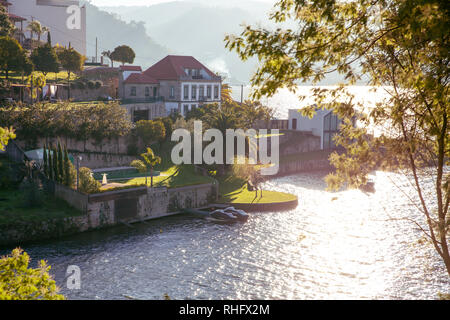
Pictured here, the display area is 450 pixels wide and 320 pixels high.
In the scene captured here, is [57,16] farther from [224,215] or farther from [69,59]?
[224,215]

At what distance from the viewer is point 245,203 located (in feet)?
211

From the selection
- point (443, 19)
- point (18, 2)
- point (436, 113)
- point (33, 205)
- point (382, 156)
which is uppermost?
point (18, 2)

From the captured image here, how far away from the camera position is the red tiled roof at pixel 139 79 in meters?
93.8

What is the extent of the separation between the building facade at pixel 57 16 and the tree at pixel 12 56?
51.7m

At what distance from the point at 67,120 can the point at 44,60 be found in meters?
25.5

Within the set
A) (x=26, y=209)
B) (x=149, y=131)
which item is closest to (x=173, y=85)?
(x=149, y=131)

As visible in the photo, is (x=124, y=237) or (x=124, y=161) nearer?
(x=124, y=237)

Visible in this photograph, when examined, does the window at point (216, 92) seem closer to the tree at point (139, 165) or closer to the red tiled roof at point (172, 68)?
the red tiled roof at point (172, 68)

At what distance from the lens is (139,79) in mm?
95750

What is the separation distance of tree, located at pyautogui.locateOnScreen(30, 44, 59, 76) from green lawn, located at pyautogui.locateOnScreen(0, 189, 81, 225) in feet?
130
